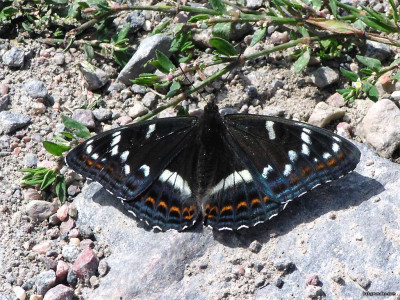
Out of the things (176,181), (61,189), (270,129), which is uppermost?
(270,129)

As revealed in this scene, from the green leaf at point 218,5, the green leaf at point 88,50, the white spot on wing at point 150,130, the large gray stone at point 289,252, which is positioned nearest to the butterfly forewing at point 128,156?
the white spot on wing at point 150,130

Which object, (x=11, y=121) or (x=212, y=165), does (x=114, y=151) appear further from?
(x=11, y=121)

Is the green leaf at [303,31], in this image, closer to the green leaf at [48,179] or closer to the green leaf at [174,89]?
the green leaf at [174,89]

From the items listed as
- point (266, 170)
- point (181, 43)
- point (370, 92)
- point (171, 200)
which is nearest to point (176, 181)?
point (171, 200)

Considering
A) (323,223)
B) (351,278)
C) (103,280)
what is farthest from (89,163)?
(351,278)

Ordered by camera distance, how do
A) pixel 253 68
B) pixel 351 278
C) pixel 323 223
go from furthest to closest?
pixel 253 68
pixel 323 223
pixel 351 278

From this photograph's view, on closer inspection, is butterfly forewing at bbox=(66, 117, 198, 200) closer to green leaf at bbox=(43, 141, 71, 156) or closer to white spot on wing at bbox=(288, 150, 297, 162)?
green leaf at bbox=(43, 141, 71, 156)

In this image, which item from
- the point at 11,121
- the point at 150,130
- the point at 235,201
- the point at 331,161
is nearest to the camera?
the point at 331,161

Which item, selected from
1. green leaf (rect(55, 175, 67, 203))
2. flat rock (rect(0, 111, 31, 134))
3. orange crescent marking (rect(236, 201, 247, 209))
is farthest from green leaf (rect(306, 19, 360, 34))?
flat rock (rect(0, 111, 31, 134))

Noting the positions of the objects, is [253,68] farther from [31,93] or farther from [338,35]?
[31,93]
